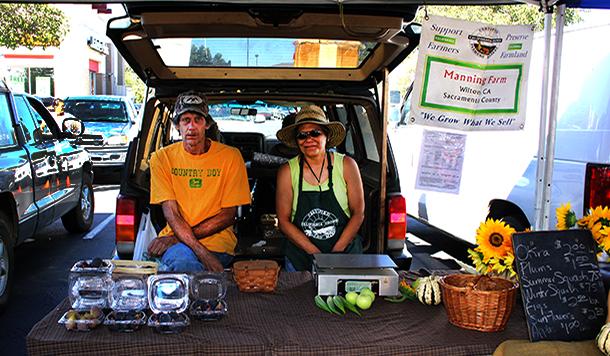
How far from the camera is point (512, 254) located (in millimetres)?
2438

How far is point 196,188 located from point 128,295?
154 cm

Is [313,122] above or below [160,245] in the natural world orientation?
above

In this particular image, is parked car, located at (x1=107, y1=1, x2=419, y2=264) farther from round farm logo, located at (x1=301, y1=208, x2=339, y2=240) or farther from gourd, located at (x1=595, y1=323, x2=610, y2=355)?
gourd, located at (x1=595, y1=323, x2=610, y2=355)

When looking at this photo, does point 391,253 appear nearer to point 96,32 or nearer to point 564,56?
point 564,56

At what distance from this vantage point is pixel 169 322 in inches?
90.4

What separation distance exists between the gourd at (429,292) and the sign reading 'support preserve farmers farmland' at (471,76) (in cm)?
85

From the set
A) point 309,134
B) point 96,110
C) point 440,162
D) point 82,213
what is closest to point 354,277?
point 440,162

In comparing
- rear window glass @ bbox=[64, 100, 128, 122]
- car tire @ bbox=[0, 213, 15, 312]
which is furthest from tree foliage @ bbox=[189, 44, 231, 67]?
rear window glass @ bbox=[64, 100, 128, 122]

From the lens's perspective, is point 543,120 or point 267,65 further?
point 267,65

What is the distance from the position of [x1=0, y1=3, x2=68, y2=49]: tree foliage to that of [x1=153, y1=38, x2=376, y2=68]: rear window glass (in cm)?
1247

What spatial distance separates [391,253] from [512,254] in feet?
6.08

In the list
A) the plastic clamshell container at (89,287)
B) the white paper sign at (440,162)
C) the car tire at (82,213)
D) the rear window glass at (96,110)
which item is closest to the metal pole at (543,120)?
the white paper sign at (440,162)

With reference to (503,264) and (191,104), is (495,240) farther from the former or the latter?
(191,104)

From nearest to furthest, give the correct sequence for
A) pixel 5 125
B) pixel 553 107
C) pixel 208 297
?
pixel 208 297
pixel 553 107
pixel 5 125
